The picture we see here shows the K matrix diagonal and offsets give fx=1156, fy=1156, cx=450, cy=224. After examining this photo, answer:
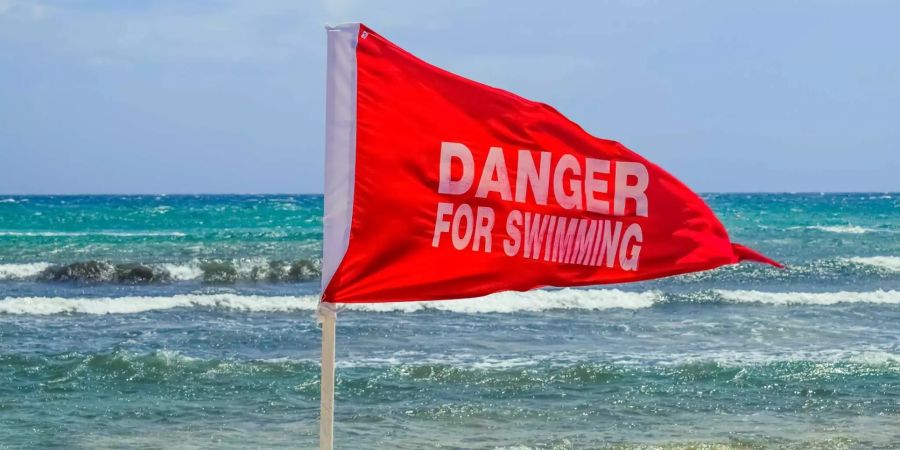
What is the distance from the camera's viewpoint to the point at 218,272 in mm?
26547

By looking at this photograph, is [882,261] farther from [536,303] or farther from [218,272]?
[218,272]

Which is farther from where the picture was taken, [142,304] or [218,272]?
[218,272]

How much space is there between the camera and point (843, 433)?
9148 millimetres

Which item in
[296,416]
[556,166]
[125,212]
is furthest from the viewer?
[125,212]

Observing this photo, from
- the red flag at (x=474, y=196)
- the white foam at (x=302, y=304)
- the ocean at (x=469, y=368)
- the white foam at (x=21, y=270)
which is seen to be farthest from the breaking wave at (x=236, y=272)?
the red flag at (x=474, y=196)

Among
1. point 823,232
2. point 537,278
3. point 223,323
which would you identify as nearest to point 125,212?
point 823,232

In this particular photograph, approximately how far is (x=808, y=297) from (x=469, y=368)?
10.5 metres

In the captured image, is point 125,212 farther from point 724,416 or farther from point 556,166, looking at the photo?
point 556,166

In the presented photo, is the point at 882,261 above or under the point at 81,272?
above

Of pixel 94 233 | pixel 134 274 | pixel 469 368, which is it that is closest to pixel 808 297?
pixel 469 368

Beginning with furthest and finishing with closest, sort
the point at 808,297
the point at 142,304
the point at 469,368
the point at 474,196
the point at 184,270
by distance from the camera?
Answer: the point at 184,270 < the point at 808,297 < the point at 142,304 < the point at 469,368 < the point at 474,196

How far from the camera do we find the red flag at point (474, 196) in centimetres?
440

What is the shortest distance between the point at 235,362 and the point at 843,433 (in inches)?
248

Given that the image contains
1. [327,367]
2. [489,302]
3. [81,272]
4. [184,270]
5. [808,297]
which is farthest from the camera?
[184,270]
